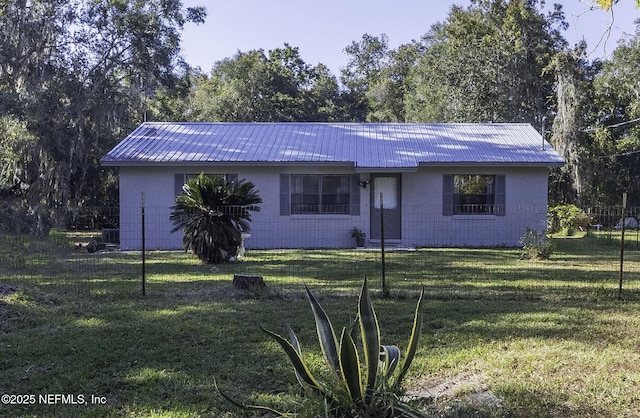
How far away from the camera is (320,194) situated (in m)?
16.1

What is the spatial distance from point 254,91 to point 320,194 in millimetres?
18415

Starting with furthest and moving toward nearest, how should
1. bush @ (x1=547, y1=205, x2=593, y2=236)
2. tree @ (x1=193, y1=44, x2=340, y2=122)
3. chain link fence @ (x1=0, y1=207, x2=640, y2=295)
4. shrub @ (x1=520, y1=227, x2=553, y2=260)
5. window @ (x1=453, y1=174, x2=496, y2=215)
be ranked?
1. tree @ (x1=193, y1=44, x2=340, y2=122)
2. bush @ (x1=547, y1=205, x2=593, y2=236)
3. window @ (x1=453, y1=174, x2=496, y2=215)
4. shrub @ (x1=520, y1=227, x2=553, y2=260)
5. chain link fence @ (x1=0, y1=207, x2=640, y2=295)

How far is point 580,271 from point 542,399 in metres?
7.15

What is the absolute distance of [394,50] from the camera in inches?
1626

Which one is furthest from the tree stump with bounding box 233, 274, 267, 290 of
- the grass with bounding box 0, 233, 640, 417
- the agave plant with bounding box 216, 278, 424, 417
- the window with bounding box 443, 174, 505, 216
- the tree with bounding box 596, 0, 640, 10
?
the window with bounding box 443, 174, 505, 216

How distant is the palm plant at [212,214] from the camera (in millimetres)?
11570

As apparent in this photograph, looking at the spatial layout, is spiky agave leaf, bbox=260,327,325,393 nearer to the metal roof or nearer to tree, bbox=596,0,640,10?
tree, bbox=596,0,640,10

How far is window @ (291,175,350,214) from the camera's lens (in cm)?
1600

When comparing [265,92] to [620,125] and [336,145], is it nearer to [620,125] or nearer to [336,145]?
[336,145]

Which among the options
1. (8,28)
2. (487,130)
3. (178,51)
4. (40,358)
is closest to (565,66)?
(487,130)

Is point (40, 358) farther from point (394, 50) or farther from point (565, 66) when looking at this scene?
point (394, 50)

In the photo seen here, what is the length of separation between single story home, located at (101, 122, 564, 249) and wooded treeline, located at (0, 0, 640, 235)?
5223 mm

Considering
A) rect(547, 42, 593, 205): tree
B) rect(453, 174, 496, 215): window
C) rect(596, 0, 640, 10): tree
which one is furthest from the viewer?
rect(547, 42, 593, 205): tree

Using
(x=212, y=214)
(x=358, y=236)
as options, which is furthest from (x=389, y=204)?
(x=212, y=214)
